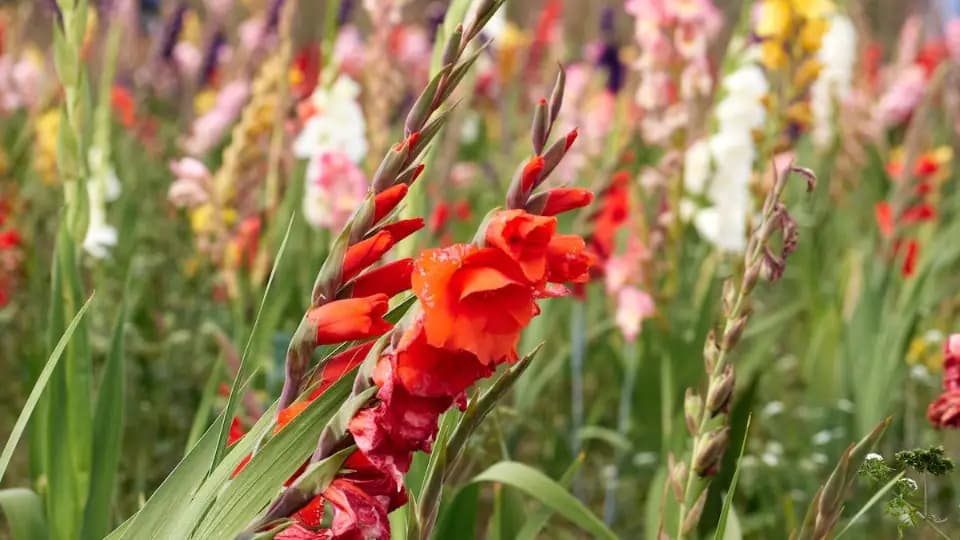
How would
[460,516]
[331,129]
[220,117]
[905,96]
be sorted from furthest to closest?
[905,96] < [220,117] < [331,129] < [460,516]

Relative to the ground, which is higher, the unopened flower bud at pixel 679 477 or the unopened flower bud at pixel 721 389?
the unopened flower bud at pixel 721 389

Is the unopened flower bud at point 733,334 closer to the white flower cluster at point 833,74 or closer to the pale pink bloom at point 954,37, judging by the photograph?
the white flower cluster at point 833,74

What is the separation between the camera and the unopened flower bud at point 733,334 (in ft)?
2.95

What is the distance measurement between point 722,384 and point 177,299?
218 centimetres

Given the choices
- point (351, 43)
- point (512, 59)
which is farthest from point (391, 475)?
point (512, 59)

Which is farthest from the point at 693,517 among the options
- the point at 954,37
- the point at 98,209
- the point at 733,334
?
the point at 954,37

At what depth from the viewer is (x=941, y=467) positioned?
829 millimetres

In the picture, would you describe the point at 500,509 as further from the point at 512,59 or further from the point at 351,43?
the point at 512,59

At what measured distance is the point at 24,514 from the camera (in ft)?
3.63

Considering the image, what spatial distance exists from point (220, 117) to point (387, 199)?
3.25 meters

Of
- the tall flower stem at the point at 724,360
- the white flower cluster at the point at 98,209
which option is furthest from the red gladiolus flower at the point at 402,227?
the white flower cluster at the point at 98,209

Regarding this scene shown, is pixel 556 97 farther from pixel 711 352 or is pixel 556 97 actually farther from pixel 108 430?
pixel 108 430

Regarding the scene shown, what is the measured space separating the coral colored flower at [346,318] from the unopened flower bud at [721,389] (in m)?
0.33

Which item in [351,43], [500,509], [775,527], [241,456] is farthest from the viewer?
[351,43]
